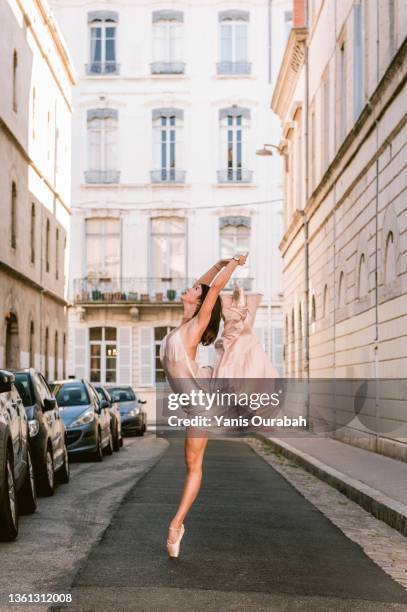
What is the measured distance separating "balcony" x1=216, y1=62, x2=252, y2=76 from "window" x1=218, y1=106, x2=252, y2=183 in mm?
1634

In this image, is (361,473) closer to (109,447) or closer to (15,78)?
(109,447)

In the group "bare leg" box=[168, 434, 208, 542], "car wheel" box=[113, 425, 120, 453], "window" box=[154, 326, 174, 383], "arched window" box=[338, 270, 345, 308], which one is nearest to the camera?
"bare leg" box=[168, 434, 208, 542]

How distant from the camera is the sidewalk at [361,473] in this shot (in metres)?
11.5

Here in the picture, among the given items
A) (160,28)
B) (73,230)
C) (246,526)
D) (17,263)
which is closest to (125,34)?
(160,28)

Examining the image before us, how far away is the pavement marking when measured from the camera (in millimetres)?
8688

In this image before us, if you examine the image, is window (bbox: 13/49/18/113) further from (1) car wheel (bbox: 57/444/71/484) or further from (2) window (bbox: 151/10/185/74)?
(1) car wheel (bbox: 57/444/71/484)

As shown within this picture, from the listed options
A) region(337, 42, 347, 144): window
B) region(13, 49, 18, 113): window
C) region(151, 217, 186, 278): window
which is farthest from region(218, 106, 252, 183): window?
region(337, 42, 347, 144): window

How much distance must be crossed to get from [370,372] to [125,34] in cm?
3223

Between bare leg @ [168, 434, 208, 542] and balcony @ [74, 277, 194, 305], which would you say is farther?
balcony @ [74, 277, 194, 305]

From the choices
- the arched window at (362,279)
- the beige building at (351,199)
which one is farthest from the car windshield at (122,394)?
the arched window at (362,279)

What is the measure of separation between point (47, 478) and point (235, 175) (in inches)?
1507

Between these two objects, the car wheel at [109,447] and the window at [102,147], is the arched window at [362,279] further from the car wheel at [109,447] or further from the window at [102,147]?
the window at [102,147]

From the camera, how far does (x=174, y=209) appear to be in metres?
50.4

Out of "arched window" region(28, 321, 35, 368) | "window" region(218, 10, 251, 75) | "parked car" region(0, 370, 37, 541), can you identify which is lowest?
"parked car" region(0, 370, 37, 541)
